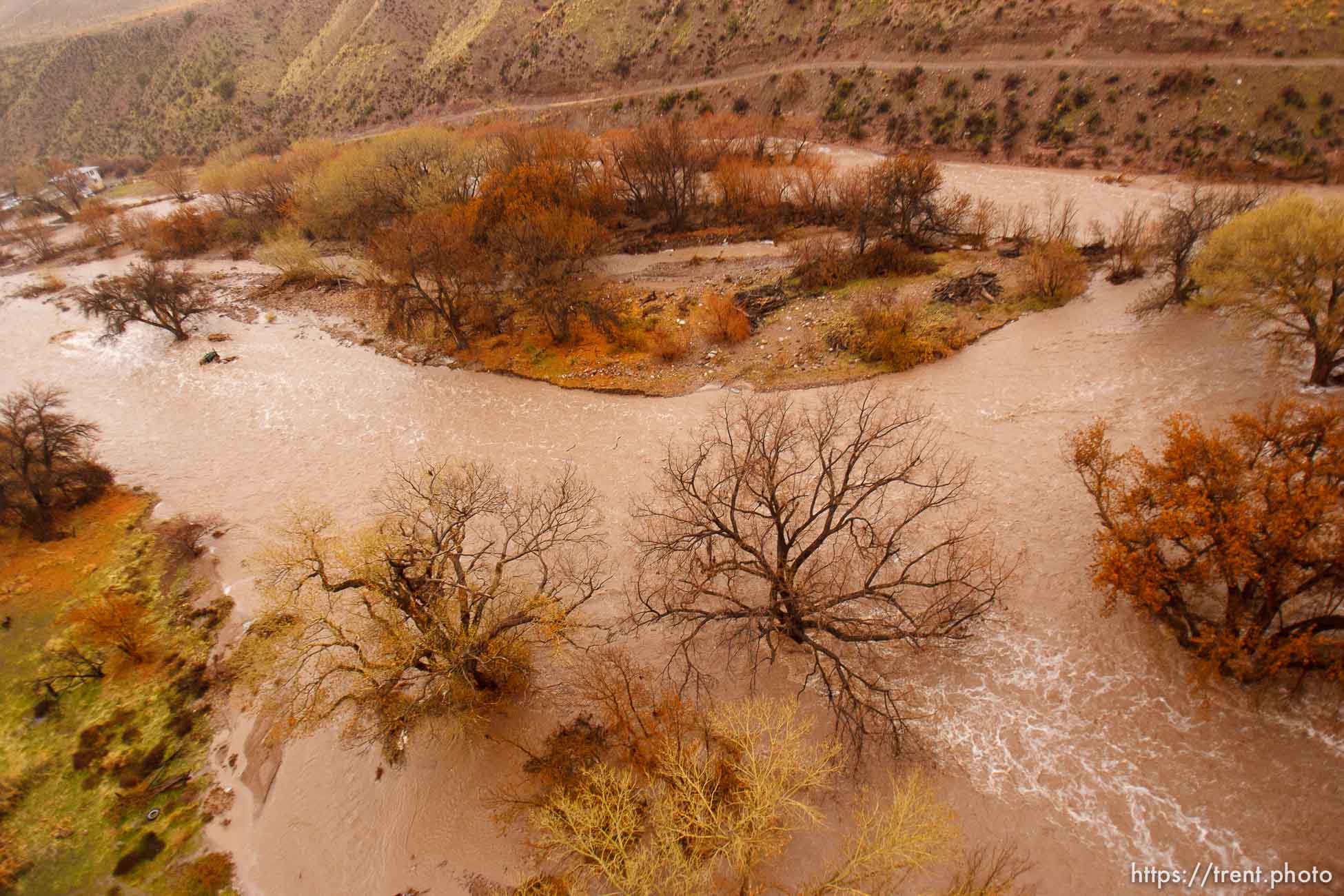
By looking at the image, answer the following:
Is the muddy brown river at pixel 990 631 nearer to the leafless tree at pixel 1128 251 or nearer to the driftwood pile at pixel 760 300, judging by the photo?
the leafless tree at pixel 1128 251

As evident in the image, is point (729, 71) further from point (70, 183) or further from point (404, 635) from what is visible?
point (70, 183)

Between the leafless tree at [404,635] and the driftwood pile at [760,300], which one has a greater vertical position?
the driftwood pile at [760,300]

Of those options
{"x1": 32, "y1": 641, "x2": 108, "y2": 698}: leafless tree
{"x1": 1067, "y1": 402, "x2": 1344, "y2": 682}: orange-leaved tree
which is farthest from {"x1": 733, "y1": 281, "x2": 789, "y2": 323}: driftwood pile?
{"x1": 32, "y1": 641, "x2": 108, "y2": 698}: leafless tree

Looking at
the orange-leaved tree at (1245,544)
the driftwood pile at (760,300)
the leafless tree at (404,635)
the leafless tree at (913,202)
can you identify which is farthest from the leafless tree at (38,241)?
the orange-leaved tree at (1245,544)

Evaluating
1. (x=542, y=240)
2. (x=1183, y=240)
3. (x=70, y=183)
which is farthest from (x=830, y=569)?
(x=70, y=183)

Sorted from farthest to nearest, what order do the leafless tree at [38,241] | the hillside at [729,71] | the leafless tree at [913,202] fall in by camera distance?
the leafless tree at [38,241] < the hillside at [729,71] < the leafless tree at [913,202]

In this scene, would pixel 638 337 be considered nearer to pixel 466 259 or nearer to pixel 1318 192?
pixel 466 259

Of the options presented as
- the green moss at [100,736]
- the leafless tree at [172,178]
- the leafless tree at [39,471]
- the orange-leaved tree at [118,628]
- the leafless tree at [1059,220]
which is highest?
the leafless tree at [172,178]

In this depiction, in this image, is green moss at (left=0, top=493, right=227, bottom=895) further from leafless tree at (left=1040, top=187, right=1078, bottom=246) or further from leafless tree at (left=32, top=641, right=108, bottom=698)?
leafless tree at (left=1040, top=187, right=1078, bottom=246)
